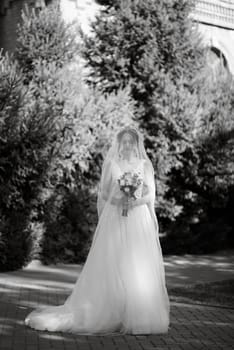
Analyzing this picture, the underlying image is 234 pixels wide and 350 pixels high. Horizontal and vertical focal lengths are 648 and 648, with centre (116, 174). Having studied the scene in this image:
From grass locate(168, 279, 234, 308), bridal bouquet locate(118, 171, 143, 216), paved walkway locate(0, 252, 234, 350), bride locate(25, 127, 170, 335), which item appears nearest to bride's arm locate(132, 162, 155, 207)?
bride locate(25, 127, 170, 335)

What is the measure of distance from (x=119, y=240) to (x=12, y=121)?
510 cm

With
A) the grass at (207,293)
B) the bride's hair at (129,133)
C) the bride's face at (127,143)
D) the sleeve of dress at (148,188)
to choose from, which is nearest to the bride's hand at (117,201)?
the sleeve of dress at (148,188)

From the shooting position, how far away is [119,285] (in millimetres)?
7480

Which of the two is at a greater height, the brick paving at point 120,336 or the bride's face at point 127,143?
the bride's face at point 127,143

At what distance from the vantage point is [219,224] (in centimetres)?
1595

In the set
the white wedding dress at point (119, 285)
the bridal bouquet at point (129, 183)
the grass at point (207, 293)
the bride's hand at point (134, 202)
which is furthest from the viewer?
the grass at point (207, 293)

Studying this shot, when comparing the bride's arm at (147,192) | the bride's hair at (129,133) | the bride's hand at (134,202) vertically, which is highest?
the bride's hair at (129,133)

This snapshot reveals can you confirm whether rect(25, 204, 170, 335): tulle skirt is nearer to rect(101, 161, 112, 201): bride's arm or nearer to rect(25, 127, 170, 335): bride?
rect(25, 127, 170, 335): bride

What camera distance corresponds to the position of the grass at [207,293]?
371 inches

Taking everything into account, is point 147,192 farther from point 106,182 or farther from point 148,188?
point 106,182

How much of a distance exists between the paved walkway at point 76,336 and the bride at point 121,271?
7.2 inches

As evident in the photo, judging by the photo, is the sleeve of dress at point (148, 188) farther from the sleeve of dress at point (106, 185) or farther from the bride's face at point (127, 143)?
the sleeve of dress at point (106, 185)

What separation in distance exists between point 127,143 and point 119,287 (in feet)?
5.68

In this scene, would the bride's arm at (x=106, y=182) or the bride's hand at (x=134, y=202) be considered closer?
the bride's hand at (x=134, y=202)
